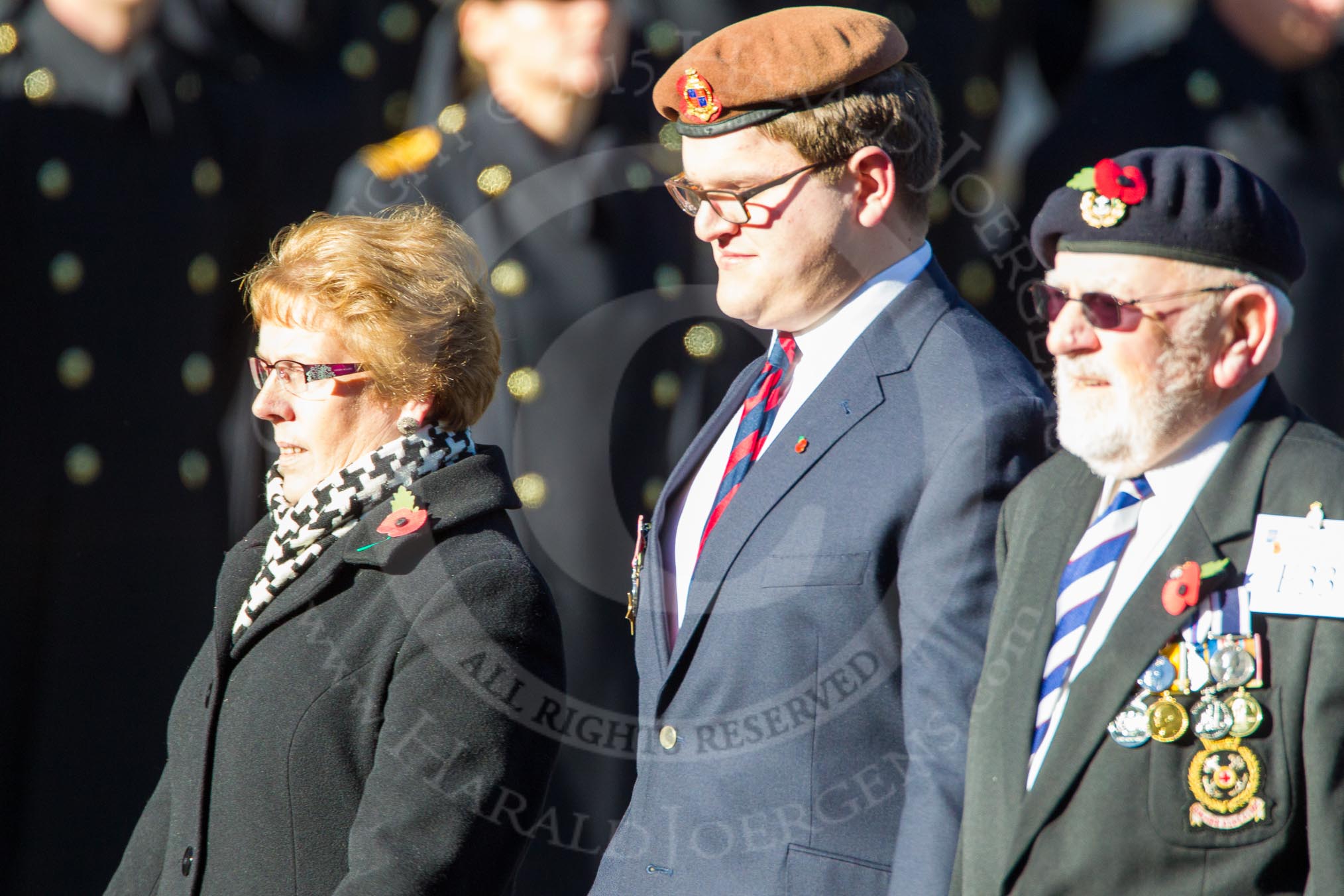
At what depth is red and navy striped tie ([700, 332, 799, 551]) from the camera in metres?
2.29

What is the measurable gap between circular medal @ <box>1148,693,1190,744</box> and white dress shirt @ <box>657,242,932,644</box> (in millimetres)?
682

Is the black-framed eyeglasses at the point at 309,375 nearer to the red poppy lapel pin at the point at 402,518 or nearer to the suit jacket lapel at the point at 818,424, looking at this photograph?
the red poppy lapel pin at the point at 402,518

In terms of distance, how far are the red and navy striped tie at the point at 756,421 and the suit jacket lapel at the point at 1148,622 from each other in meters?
0.62

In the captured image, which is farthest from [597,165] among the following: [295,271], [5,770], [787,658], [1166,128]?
[5,770]

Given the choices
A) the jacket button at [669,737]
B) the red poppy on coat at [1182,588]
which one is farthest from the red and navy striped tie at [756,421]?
the red poppy on coat at [1182,588]

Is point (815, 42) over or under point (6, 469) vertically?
over

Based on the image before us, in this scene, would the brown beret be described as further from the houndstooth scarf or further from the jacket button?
the jacket button

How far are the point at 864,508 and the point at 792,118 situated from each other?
0.57 m

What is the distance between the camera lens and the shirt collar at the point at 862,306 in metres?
2.26

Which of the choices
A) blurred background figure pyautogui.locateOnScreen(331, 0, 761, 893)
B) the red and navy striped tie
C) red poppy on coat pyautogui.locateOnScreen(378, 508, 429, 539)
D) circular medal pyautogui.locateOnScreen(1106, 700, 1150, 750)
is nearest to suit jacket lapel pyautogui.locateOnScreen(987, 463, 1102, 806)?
circular medal pyautogui.locateOnScreen(1106, 700, 1150, 750)

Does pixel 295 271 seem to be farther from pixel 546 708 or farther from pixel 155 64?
pixel 155 64

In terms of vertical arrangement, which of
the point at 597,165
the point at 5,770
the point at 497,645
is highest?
the point at 597,165

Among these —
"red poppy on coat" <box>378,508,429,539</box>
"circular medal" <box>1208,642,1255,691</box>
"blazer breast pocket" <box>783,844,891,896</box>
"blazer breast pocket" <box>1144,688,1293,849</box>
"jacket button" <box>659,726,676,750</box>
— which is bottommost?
"blazer breast pocket" <box>783,844,891,896</box>

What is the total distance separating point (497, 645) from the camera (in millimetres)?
2246
